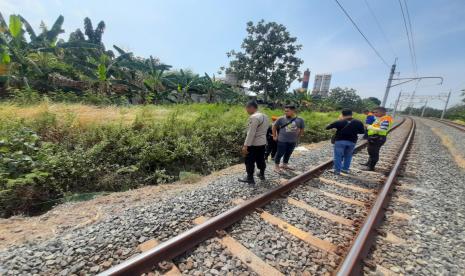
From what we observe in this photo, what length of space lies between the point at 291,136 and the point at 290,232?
315 cm

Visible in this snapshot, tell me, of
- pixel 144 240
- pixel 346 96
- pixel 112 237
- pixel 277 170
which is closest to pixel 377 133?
pixel 277 170

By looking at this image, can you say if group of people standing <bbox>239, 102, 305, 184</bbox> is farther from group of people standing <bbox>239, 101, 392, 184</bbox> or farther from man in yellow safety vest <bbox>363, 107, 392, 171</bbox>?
man in yellow safety vest <bbox>363, 107, 392, 171</bbox>

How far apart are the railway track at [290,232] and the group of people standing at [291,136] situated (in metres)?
0.95

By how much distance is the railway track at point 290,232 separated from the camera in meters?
2.43

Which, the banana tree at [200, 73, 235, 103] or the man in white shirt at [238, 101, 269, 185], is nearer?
the man in white shirt at [238, 101, 269, 185]

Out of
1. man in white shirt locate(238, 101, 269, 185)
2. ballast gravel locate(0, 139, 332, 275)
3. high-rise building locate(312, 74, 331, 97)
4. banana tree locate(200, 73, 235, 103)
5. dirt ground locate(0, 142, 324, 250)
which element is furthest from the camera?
high-rise building locate(312, 74, 331, 97)

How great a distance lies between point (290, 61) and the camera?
2836 cm

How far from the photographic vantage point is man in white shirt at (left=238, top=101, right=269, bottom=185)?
4566mm

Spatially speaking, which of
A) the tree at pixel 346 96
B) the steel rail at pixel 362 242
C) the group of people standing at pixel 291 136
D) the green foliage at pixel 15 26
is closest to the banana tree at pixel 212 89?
the green foliage at pixel 15 26

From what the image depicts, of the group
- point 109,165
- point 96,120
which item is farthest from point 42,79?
point 109,165

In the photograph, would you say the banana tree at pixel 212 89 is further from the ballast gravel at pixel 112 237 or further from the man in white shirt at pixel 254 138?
the ballast gravel at pixel 112 237

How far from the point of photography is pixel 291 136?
19.2ft

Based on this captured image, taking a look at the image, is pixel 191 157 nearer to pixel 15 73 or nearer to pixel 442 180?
pixel 442 180

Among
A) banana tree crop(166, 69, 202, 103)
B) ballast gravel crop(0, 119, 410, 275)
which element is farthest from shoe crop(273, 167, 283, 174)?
banana tree crop(166, 69, 202, 103)
